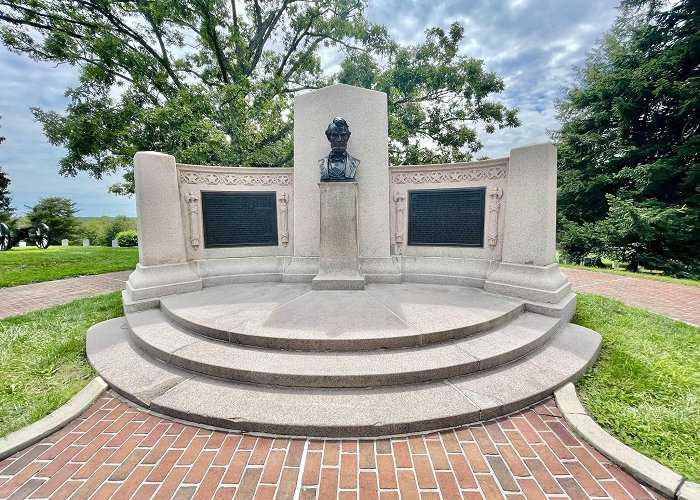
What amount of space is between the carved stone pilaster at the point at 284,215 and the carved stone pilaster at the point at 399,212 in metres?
2.64

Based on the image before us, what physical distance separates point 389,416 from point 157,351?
10.4 ft

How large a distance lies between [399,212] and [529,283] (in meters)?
3.01

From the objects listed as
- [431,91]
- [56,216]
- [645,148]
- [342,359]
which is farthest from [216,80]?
[56,216]

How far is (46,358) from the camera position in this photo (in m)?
3.98

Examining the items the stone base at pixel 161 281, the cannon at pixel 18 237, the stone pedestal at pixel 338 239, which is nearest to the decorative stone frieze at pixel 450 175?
the stone pedestal at pixel 338 239

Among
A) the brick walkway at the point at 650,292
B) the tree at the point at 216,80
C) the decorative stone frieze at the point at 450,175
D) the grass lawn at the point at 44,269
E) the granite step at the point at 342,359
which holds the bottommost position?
the brick walkway at the point at 650,292

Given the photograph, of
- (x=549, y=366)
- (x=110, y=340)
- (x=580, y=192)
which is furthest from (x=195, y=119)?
(x=580, y=192)

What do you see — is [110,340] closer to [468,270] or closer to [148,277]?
[148,277]

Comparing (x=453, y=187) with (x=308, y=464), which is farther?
(x=453, y=187)

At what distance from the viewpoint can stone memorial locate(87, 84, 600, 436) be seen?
3.05 metres

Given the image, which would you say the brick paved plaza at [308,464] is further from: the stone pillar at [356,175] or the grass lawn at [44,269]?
the grass lawn at [44,269]

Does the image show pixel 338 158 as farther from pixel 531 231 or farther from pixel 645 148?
pixel 645 148

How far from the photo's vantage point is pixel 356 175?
21.9ft

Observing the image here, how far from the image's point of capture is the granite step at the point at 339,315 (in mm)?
3711
